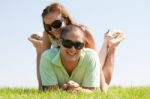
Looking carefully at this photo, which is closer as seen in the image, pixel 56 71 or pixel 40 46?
pixel 56 71

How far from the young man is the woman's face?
520 mm

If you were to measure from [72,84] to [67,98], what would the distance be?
787 millimetres

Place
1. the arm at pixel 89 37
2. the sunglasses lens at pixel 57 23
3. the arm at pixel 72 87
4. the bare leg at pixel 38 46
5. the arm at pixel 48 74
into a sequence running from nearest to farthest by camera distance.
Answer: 1. the arm at pixel 72 87
2. the arm at pixel 48 74
3. the sunglasses lens at pixel 57 23
4. the arm at pixel 89 37
5. the bare leg at pixel 38 46

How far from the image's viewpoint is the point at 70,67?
855 centimetres

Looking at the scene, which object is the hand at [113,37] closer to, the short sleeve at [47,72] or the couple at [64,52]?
the couple at [64,52]

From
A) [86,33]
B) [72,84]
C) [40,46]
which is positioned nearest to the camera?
[72,84]

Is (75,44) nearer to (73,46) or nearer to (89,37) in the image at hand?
(73,46)

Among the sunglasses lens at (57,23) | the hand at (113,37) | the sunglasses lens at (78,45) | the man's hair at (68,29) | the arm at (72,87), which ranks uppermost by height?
the sunglasses lens at (57,23)

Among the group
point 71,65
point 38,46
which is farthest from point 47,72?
point 38,46

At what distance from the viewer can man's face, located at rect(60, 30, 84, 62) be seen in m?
8.20

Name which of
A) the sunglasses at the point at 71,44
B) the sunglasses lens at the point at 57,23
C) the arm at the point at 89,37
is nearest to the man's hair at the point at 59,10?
the sunglasses lens at the point at 57,23

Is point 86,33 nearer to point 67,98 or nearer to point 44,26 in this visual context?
point 44,26

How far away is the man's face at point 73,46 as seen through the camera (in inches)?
323

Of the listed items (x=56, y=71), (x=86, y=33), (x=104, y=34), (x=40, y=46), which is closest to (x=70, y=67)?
(x=56, y=71)
